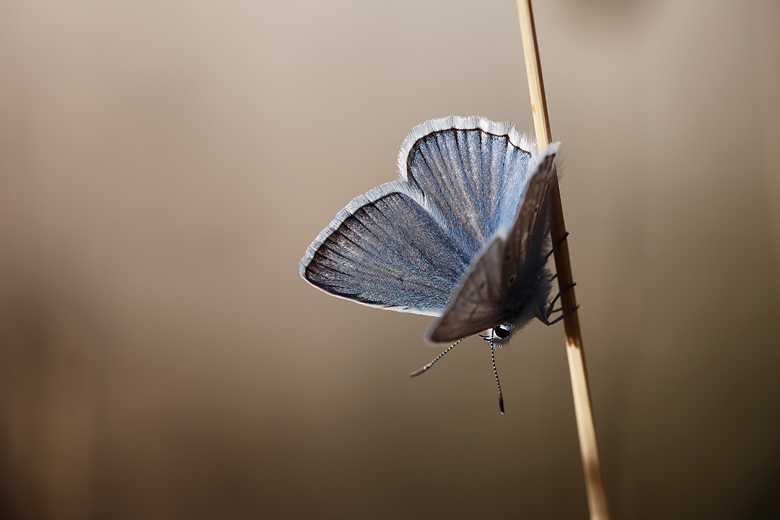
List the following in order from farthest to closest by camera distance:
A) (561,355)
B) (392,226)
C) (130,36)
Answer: (561,355) < (130,36) < (392,226)

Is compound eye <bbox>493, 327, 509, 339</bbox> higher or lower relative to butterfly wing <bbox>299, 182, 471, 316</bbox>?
lower

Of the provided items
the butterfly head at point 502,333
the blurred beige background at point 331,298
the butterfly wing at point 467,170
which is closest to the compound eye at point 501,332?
the butterfly head at point 502,333

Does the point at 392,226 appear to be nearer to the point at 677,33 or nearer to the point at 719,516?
the point at 677,33

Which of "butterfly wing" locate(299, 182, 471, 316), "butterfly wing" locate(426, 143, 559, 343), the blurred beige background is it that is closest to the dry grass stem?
"butterfly wing" locate(426, 143, 559, 343)

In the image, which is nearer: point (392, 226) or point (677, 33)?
point (392, 226)

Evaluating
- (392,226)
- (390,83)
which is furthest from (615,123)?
(392,226)

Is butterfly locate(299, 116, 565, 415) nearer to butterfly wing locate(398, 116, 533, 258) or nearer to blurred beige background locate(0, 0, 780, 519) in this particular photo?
butterfly wing locate(398, 116, 533, 258)
